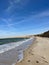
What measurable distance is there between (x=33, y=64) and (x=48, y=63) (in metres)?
1.06

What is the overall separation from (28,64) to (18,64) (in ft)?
2.11

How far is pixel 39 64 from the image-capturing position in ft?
25.1

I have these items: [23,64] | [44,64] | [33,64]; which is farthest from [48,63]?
[23,64]

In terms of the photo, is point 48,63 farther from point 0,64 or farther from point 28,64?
point 0,64

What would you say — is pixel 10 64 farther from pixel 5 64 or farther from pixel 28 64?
pixel 28 64

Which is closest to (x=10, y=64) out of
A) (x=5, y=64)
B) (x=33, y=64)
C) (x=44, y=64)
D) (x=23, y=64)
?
(x=5, y=64)

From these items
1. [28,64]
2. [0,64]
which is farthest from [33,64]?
[0,64]

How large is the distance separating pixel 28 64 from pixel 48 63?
138cm

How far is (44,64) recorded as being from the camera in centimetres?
763

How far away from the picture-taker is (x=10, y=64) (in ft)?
25.4

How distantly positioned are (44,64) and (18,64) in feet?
5.51

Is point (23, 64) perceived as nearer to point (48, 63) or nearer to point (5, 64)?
point (5, 64)

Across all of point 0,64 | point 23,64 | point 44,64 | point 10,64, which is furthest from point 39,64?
point 0,64

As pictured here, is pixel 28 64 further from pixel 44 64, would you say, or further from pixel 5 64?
pixel 5 64
